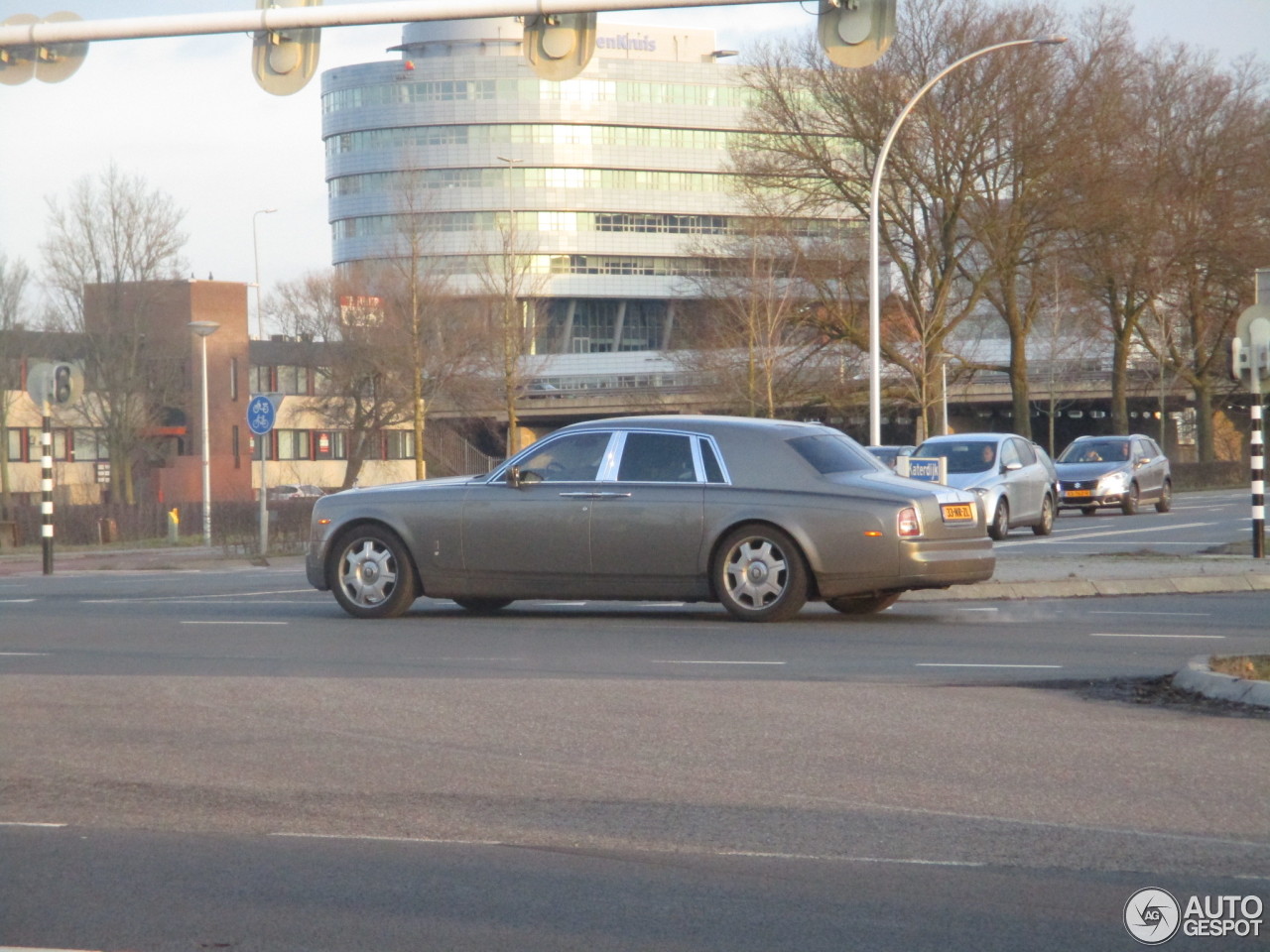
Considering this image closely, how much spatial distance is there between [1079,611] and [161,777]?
8825mm

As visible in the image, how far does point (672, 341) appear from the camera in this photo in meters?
107

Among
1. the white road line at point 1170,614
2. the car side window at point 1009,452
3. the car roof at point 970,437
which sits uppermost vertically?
the car roof at point 970,437

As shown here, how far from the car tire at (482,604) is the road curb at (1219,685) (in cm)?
622

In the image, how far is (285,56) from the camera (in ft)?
44.1

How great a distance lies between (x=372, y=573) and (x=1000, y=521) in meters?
13.9

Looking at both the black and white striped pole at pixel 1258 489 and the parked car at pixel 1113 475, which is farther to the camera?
the parked car at pixel 1113 475

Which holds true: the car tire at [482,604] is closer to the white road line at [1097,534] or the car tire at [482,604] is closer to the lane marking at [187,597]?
the lane marking at [187,597]

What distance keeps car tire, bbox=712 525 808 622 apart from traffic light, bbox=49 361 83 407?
582 inches

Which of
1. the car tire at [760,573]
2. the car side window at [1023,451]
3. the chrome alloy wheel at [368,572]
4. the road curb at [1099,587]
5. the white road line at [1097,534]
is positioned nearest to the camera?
the car tire at [760,573]

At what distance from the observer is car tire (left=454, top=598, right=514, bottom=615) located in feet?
45.2

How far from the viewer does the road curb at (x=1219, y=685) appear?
816 centimetres

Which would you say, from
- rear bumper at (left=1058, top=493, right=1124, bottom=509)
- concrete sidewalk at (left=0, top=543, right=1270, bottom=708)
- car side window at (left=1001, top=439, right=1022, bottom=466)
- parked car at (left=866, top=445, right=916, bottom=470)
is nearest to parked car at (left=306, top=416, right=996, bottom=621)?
concrete sidewalk at (left=0, top=543, right=1270, bottom=708)

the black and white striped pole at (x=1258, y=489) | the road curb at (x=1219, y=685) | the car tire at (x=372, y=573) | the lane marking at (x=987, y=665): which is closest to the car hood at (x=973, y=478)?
the black and white striped pole at (x=1258, y=489)

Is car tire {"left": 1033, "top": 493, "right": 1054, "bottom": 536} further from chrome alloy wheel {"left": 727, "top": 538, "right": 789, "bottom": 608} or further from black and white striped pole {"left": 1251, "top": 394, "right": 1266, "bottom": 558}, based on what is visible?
chrome alloy wheel {"left": 727, "top": 538, "right": 789, "bottom": 608}
